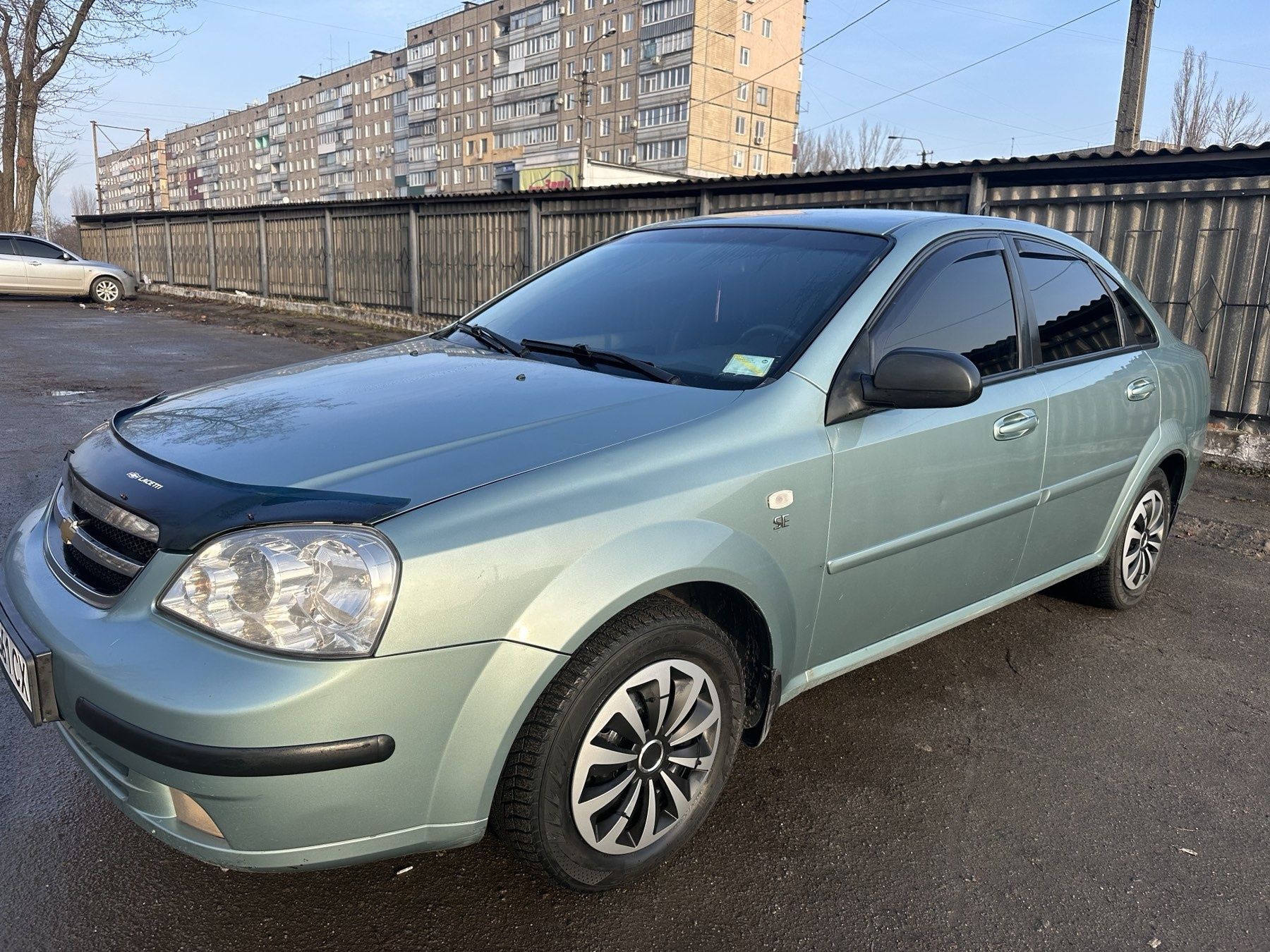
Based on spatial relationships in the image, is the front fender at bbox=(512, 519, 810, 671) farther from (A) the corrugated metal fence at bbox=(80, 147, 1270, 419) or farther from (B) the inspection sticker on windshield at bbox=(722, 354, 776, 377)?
(A) the corrugated metal fence at bbox=(80, 147, 1270, 419)

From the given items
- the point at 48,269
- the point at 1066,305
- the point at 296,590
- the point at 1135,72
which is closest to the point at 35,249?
the point at 48,269

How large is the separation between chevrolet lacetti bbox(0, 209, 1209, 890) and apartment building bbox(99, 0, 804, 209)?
4669 centimetres

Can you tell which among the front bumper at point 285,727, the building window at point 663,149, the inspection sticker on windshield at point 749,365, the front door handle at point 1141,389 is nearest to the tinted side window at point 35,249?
the front bumper at point 285,727

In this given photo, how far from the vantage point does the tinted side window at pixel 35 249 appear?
18859 millimetres

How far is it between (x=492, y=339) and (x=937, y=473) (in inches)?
61.3

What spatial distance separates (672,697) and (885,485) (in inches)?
35.0

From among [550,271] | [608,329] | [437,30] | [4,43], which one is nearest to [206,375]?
[550,271]

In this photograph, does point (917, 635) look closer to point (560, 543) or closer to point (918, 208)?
point (560, 543)

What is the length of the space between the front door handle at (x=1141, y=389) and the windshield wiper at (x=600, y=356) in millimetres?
2116

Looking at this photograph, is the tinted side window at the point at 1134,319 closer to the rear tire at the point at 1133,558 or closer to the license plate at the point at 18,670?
the rear tire at the point at 1133,558

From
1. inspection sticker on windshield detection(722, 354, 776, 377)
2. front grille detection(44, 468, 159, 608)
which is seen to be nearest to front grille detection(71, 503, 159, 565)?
front grille detection(44, 468, 159, 608)

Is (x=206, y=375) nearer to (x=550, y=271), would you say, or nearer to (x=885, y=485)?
(x=550, y=271)

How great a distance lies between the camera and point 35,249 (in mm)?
19016

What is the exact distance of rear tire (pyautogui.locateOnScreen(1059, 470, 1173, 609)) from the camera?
12.8ft
